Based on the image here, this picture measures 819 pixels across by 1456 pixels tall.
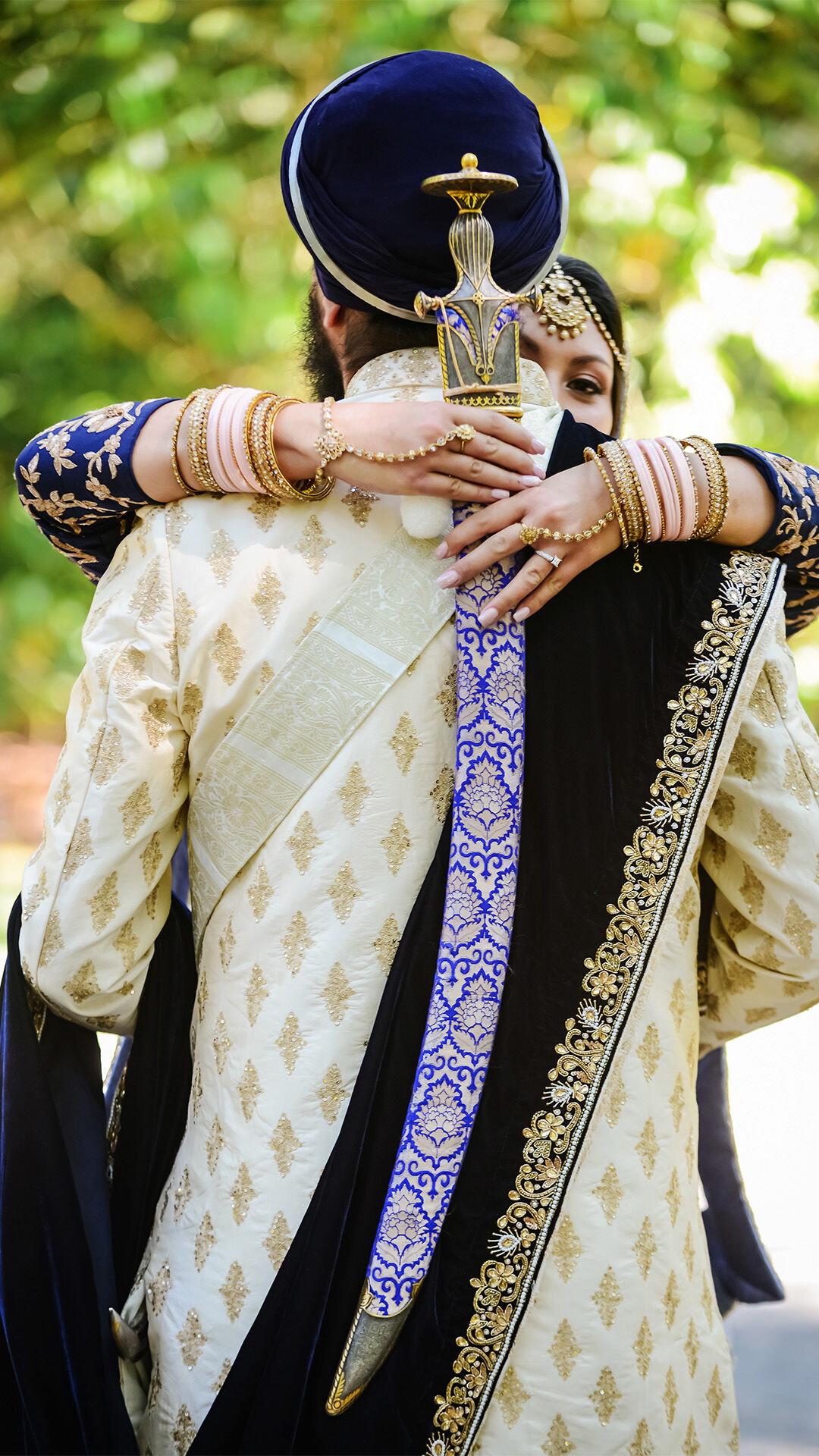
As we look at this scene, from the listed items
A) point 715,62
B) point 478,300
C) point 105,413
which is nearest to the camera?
point 478,300

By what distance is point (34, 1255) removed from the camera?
1.06 meters

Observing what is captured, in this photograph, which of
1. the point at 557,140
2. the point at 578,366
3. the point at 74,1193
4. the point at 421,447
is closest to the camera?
the point at 421,447

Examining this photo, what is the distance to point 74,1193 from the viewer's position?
1097 millimetres

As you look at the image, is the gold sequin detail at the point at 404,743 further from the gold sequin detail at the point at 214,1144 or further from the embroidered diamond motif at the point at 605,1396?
the embroidered diamond motif at the point at 605,1396

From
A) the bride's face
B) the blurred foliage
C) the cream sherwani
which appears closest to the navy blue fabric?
the cream sherwani

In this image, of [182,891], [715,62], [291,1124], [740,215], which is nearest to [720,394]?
[740,215]

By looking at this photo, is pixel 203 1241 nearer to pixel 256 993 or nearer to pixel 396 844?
pixel 256 993

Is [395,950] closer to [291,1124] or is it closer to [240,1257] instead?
[291,1124]

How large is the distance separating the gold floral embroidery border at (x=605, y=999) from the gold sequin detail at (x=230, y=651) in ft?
1.16

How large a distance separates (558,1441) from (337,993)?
1.26ft

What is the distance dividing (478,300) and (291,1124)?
665mm

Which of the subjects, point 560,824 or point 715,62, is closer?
point 560,824

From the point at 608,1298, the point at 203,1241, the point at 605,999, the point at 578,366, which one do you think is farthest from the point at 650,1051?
the point at 578,366

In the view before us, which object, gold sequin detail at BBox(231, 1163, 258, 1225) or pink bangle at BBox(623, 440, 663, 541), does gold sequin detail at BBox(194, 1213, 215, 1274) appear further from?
pink bangle at BBox(623, 440, 663, 541)
